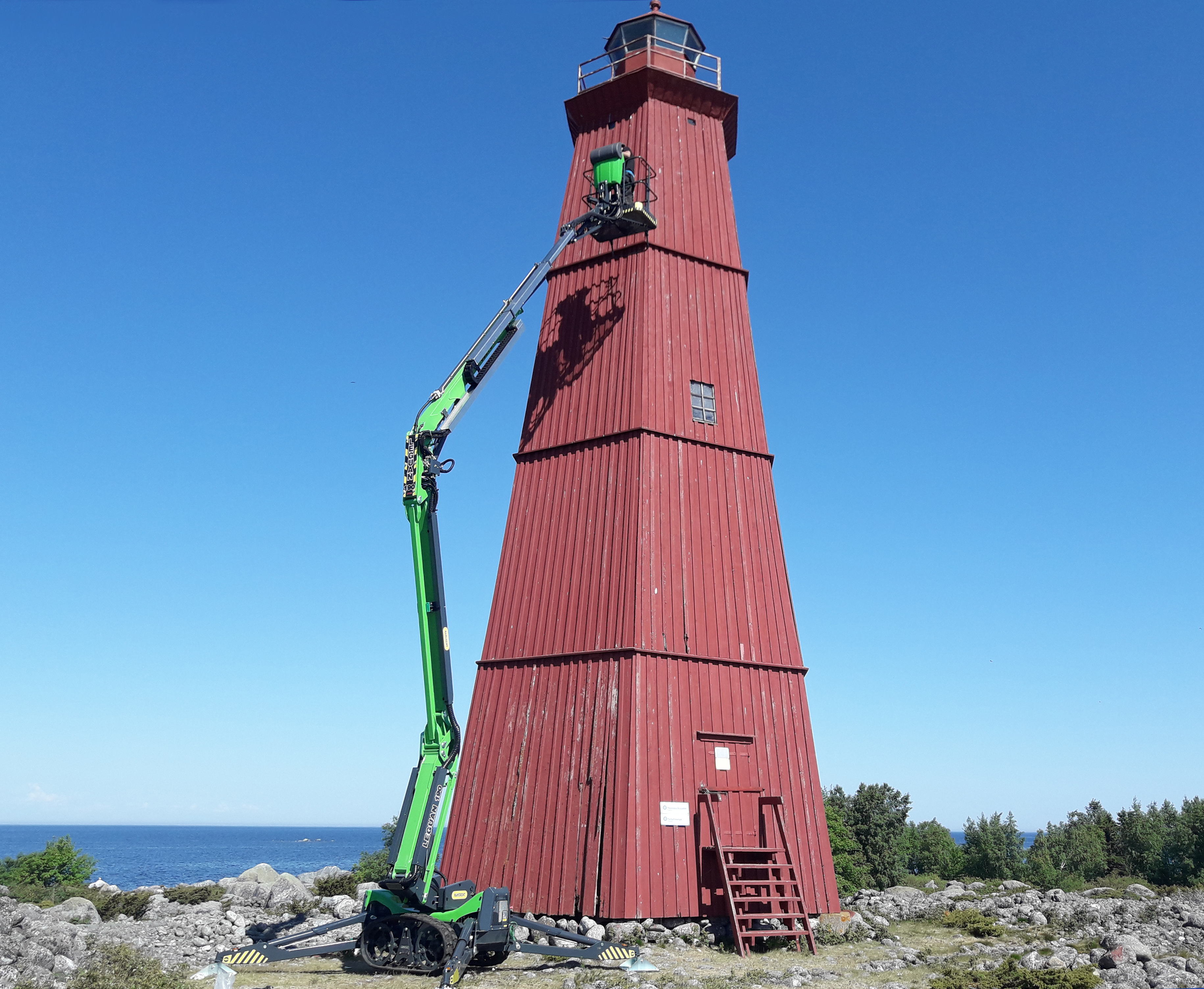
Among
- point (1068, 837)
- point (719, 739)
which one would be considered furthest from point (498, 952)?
point (1068, 837)

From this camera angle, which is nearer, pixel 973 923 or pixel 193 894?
pixel 973 923

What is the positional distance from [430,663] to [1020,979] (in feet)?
29.4

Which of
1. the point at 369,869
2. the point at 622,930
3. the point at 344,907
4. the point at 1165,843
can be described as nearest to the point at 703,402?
the point at 622,930

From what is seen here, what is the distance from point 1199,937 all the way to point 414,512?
13957 millimetres

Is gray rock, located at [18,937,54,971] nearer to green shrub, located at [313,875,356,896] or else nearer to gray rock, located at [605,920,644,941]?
gray rock, located at [605,920,644,941]

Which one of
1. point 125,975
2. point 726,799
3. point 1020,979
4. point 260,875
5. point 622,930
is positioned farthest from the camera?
point 260,875

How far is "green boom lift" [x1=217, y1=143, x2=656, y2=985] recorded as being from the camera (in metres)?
13.9

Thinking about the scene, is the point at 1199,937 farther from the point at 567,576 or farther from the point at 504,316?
the point at 504,316

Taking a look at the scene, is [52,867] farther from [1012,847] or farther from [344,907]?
[1012,847]

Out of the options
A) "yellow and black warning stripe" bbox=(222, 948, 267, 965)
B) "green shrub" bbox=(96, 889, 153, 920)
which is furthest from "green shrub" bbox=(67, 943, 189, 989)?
"green shrub" bbox=(96, 889, 153, 920)

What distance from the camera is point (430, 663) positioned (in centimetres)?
1520

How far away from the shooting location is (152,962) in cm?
1188

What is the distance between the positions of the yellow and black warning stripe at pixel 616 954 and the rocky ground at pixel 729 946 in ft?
0.66

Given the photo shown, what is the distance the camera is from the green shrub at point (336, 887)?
78.1 feet
